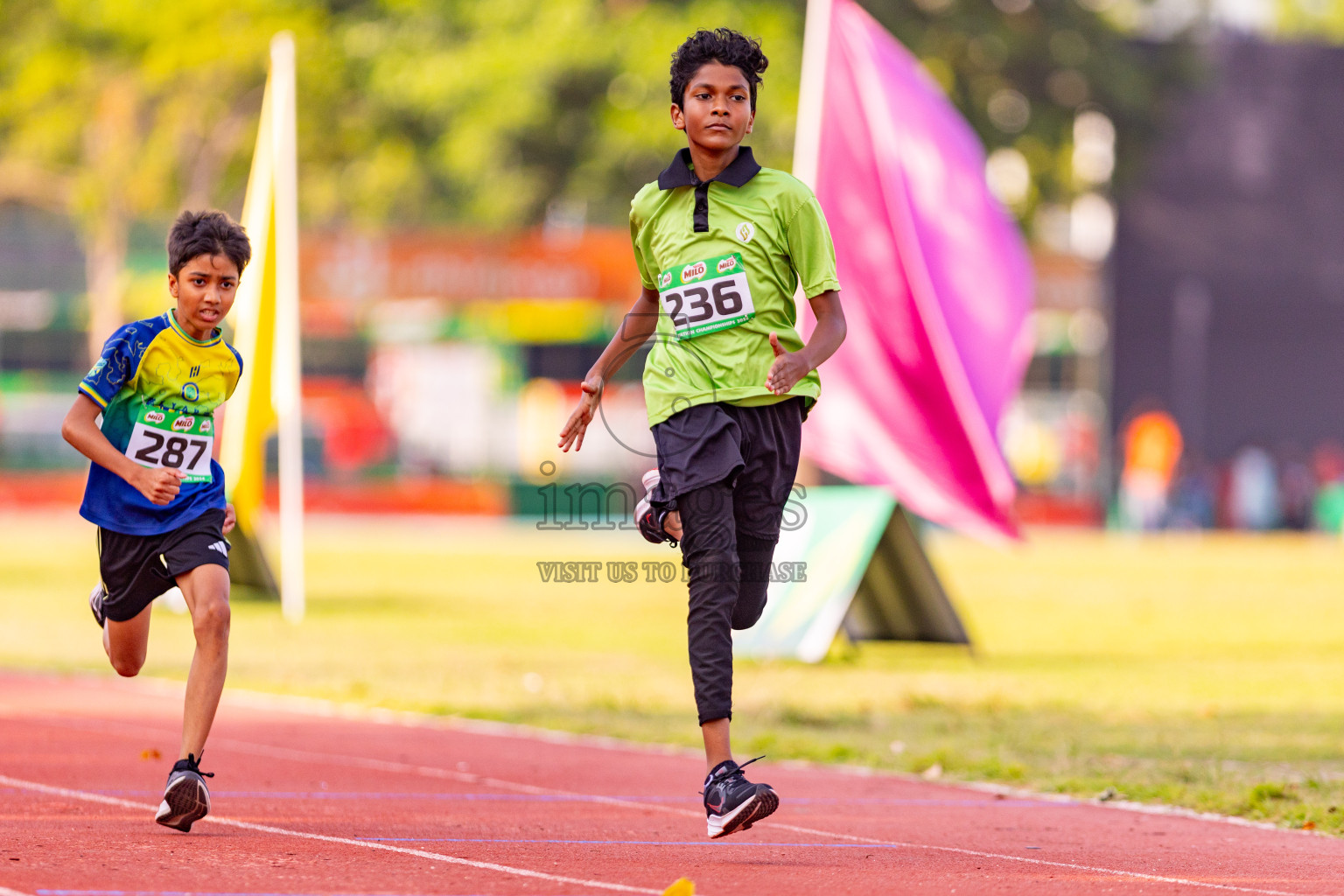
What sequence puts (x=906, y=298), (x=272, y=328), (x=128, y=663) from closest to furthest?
(x=128, y=663), (x=906, y=298), (x=272, y=328)

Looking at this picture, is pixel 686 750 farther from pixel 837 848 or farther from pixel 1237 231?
pixel 1237 231

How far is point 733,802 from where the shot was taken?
5211 millimetres

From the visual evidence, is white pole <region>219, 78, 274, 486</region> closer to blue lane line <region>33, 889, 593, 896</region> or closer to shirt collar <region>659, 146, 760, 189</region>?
shirt collar <region>659, 146, 760, 189</region>

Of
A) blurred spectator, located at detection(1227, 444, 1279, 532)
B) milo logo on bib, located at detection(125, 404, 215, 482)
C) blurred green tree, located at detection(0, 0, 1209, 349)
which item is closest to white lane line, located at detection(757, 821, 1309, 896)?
milo logo on bib, located at detection(125, 404, 215, 482)

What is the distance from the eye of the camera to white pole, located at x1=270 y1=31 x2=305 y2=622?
14656mm

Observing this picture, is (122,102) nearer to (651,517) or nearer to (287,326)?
(287,326)

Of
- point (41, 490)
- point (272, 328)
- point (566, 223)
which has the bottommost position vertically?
point (41, 490)

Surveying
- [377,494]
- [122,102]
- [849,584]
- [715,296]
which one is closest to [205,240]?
[715,296]

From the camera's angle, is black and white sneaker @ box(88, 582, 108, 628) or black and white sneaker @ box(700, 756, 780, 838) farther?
black and white sneaker @ box(88, 582, 108, 628)

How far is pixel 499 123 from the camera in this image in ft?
108

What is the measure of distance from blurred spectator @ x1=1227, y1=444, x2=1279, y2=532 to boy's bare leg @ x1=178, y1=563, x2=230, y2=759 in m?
35.2

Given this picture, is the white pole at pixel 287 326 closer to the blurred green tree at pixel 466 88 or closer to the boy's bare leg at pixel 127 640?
the boy's bare leg at pixel 127 640

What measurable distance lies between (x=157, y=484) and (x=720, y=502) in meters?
1.66

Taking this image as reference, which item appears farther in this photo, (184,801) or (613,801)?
(613,801)
